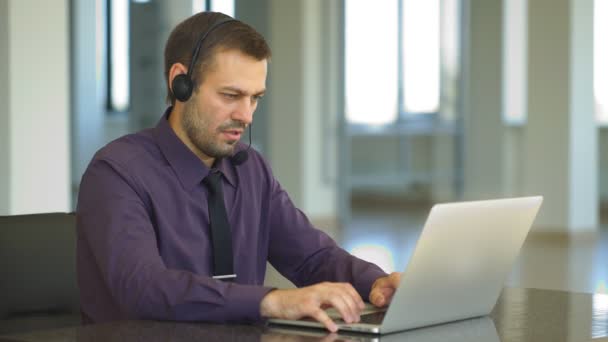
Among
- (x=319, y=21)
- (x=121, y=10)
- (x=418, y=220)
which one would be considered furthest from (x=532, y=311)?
(x=418, y=220)

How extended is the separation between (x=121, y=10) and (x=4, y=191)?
2.49m

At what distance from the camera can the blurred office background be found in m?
4.56

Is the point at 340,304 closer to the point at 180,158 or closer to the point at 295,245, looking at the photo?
the point at 180,158

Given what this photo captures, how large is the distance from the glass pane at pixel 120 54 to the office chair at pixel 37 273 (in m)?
4.65

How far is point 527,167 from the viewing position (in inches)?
367

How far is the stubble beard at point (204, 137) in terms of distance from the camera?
6.55 ft

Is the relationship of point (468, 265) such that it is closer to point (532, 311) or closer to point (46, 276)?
point (532, 311)

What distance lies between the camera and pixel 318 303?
159 centimetres

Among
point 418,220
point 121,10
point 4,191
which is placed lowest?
point 418,220

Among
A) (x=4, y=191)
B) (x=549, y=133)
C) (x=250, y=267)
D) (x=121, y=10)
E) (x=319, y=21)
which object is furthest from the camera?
(x=319, y=21)

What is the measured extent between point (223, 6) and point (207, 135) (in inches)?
230

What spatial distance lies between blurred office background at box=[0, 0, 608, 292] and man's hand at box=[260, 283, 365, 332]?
3.05 metres

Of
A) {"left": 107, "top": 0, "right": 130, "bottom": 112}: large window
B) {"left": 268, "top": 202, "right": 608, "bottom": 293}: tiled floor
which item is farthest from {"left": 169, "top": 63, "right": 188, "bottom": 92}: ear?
{"left": 107, "top": 0, "right": 130, "bottom": 112}: large window

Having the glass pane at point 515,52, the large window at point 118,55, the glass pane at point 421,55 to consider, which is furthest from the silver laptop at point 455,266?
the glass pane at point 515,52
